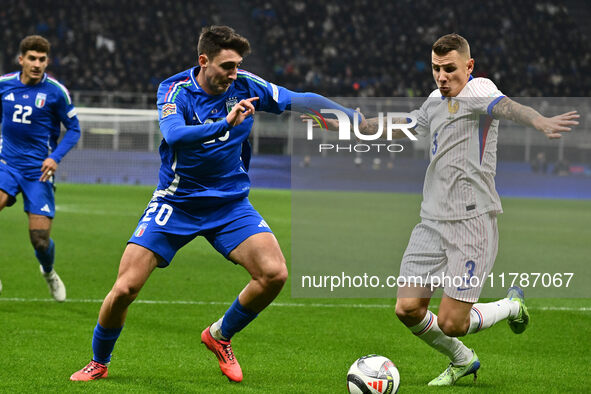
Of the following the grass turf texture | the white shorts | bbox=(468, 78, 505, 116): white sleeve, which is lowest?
the grass turf texture

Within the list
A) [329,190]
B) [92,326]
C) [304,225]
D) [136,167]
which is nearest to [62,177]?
[136,167]

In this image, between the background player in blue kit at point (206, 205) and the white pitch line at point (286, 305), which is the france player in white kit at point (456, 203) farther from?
the white pitch line at point (286, 305)

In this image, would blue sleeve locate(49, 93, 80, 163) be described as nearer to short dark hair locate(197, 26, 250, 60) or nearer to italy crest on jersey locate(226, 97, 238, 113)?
italy crest on jersey locate(226, 97, 238, 113)

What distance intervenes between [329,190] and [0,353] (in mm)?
4700

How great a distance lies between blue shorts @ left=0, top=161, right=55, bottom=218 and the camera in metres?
7.92

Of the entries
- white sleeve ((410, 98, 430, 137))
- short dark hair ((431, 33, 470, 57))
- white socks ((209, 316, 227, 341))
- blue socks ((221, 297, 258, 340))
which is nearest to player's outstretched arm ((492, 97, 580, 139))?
short dark hair ((431, 33, 470, 57))

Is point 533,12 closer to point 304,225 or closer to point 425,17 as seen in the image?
point 425,17

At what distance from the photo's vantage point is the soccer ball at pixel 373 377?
4.70 meters

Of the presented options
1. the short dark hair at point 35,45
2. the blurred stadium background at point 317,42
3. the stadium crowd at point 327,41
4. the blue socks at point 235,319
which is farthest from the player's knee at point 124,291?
the stadium crowd at point 327,41

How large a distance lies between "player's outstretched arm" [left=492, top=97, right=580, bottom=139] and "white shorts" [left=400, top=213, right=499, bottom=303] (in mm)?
648

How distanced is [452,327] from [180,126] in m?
1.97

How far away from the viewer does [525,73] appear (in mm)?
34281

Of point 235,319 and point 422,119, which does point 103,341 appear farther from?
point 422,119

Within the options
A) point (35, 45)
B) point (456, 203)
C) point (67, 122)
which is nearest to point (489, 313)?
point (456, 203)
